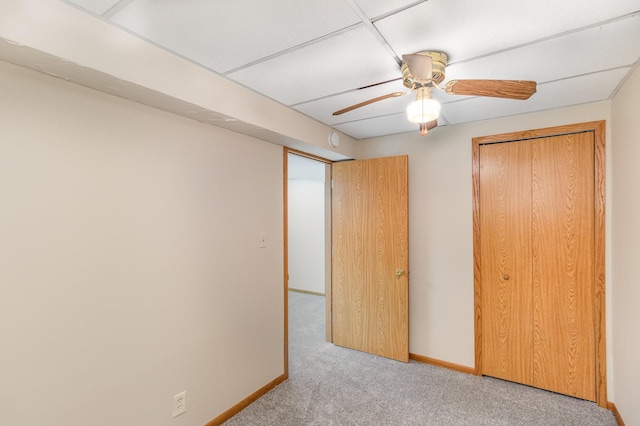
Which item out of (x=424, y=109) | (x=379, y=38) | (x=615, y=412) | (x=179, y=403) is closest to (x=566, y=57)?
(x=424, y=109)

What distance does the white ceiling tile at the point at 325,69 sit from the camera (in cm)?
155

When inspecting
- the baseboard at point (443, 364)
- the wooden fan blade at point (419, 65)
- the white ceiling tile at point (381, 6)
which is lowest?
the baseboard at point (443, 364)

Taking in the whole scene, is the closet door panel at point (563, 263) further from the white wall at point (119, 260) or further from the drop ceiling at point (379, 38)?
the white wall at point (119, 260)

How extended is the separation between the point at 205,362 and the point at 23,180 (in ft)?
4.89

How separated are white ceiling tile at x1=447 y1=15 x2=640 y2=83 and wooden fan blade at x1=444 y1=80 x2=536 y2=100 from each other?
238 mm

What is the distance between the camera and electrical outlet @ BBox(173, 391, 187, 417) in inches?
75.9

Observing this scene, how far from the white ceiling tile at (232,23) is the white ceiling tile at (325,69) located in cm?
10

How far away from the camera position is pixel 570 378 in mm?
2469

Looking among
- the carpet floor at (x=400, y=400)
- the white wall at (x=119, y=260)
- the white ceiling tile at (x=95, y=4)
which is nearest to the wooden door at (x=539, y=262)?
the carpet floor at (x=400, y=400)

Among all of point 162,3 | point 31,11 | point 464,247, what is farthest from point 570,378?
point 31,11

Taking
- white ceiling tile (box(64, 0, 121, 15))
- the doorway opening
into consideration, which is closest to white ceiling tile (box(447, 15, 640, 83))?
white ceiling tile (box(64, 0, 121, 15))

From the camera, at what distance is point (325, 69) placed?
5.90 feet

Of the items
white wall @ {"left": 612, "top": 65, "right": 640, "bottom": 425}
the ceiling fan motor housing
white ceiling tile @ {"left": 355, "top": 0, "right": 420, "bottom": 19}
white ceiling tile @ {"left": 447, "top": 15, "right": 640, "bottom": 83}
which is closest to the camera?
white ceiling tile @ {"left": 355, "top": 0, "right": 420, "bottom": 19}

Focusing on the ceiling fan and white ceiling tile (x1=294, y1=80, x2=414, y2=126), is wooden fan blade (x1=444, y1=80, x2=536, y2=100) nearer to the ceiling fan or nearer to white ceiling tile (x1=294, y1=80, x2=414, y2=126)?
the ceiling fan
